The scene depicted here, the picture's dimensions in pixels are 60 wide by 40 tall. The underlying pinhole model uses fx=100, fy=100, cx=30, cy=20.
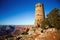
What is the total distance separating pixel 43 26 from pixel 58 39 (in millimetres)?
5797

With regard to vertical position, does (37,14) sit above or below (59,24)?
above

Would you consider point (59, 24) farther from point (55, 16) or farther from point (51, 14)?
point (51, 14)

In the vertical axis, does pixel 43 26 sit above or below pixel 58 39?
above

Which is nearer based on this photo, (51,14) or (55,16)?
(55,16)

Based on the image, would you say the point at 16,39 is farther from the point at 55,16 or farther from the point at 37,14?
the point at 37,14

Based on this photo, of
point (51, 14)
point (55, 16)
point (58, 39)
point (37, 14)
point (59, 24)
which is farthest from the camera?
point (37, 14)

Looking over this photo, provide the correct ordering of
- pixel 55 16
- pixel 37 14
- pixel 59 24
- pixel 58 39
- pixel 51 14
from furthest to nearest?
pixel 37 14
pixel 51 14
pixel 55 16
pixel 59 24
pixel 58 39

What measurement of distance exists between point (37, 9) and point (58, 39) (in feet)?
36.3

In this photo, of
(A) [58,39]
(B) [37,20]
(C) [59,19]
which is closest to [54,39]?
(A) [58,39]

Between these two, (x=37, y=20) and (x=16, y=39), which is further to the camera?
(x=37, y=20)

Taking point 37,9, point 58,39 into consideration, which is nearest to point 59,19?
point 58,39

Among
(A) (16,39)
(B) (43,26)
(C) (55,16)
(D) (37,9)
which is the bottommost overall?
(A) (16,39)

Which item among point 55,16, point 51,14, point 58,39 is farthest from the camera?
point 51,14

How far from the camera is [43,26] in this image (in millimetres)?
14719
